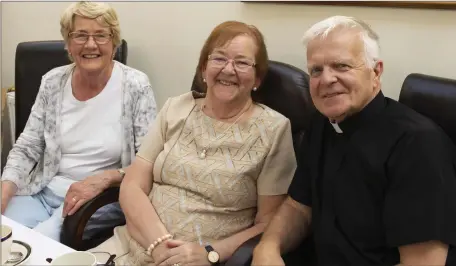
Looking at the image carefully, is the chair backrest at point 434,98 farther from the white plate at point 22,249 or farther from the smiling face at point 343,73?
the white plate at point 22,249

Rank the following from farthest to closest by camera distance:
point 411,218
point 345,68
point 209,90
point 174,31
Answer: point 174,31 → point 209,90 → point 345,68 → point 411,218

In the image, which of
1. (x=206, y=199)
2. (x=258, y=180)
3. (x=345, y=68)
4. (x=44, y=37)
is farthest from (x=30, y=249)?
(x=44, y=37)

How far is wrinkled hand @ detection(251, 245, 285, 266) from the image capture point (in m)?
1.52

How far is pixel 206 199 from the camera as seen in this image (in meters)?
1.84

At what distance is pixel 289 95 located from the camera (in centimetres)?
189

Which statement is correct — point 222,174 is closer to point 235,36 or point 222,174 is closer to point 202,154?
point 202,154

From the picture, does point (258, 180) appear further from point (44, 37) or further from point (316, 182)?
point (44, 37)

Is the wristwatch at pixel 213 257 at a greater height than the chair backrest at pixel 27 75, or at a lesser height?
lesser

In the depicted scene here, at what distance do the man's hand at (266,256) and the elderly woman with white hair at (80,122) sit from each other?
81 cm

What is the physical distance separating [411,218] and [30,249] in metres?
1.01

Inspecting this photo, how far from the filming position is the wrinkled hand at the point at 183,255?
169 centimetres

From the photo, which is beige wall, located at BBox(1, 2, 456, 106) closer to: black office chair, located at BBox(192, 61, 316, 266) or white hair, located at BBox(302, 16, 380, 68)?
black office chair, located at BBox(192, 61, 316, 266)

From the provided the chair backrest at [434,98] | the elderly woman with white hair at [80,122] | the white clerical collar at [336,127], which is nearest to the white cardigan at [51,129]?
the elderly woman with white hair at [80,122]

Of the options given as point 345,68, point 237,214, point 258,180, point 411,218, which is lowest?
point 237,214
